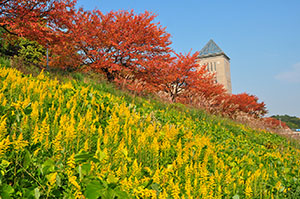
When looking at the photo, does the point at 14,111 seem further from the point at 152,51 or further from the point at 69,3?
the point at 152,51

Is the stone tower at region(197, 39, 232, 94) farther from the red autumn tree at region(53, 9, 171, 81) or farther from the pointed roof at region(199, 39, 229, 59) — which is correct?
the red autumn tree at region(53, 9, 171, 81)

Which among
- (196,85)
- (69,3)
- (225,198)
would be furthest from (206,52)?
(225,198)

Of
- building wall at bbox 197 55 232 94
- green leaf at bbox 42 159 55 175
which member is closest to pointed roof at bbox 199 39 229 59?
building wall at bbox 197 55 232 94

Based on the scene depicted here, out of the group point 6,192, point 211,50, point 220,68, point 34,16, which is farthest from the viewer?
point 211,50

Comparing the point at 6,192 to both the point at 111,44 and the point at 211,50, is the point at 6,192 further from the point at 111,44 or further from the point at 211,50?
the point at 211,50

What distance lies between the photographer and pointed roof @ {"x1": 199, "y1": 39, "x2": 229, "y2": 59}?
48963 mm

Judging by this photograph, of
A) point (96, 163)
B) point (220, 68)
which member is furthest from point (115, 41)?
point (220, 68)

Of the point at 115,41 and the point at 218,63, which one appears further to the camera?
the point at 218,63

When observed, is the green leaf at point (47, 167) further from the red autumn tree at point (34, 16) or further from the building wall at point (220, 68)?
the building wall at point (220, 68)

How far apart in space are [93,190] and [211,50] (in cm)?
5264

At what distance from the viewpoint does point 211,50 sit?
165ft

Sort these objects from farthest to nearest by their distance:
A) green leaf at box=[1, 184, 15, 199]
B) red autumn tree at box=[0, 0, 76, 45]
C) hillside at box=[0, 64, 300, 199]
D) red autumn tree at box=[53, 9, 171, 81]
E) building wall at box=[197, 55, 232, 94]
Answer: building wall at box=[197, 55, 232, 94] < red autumn tree at box=[53, 9, 171, 81] < red autumn tree at box=[0, 0, 76, 45] < hillside at box=[0, 64, 300, 199] < green leaf at box=[1, 184, 15, 199]

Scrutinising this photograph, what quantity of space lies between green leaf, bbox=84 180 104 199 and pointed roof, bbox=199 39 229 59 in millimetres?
50403

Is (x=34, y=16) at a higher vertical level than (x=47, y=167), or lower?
higher
